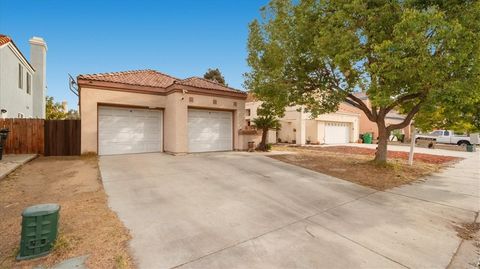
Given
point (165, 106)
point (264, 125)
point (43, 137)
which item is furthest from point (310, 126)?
point (43, 137)

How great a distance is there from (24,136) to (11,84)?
160 inches

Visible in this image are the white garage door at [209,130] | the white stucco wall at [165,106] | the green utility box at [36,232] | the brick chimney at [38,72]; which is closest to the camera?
the green utility box at [36,232]

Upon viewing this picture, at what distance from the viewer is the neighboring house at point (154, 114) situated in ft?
38.5

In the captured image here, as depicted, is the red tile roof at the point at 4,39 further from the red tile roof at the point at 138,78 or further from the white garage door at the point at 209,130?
the white garage door at the point at 209,130

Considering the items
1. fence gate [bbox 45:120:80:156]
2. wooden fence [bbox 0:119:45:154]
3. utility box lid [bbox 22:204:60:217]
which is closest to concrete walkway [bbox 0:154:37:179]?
wooden fence [bbox 0:119:45:154]

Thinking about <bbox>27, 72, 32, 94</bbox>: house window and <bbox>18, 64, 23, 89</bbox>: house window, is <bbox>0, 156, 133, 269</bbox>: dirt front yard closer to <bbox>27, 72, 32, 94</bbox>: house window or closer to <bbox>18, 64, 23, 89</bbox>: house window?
<bbox>18, 64, 23, 89</bbox>: house window

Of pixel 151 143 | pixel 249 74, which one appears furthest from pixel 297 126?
pixel 151 143

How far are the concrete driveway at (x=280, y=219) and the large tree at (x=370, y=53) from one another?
11.4 ft

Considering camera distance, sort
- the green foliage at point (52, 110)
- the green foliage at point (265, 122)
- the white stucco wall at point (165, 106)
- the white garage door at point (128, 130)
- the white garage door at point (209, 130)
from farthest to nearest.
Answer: the green foliage at point (52, 110)
the green foliage at point (265, 122)
the white garage door at point (209, 130)
the white garage door at point (128, 130)
the white stucco wall at point (165, 106)

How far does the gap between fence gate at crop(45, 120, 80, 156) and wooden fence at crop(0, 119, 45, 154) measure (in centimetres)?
28

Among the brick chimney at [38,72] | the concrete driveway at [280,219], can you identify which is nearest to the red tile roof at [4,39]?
the brick chimney at [38,72]

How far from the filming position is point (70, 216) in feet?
15.3

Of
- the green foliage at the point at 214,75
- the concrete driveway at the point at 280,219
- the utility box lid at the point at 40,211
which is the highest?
the green foliage at the point at 214,75

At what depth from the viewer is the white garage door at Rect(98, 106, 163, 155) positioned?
40.1 feet
